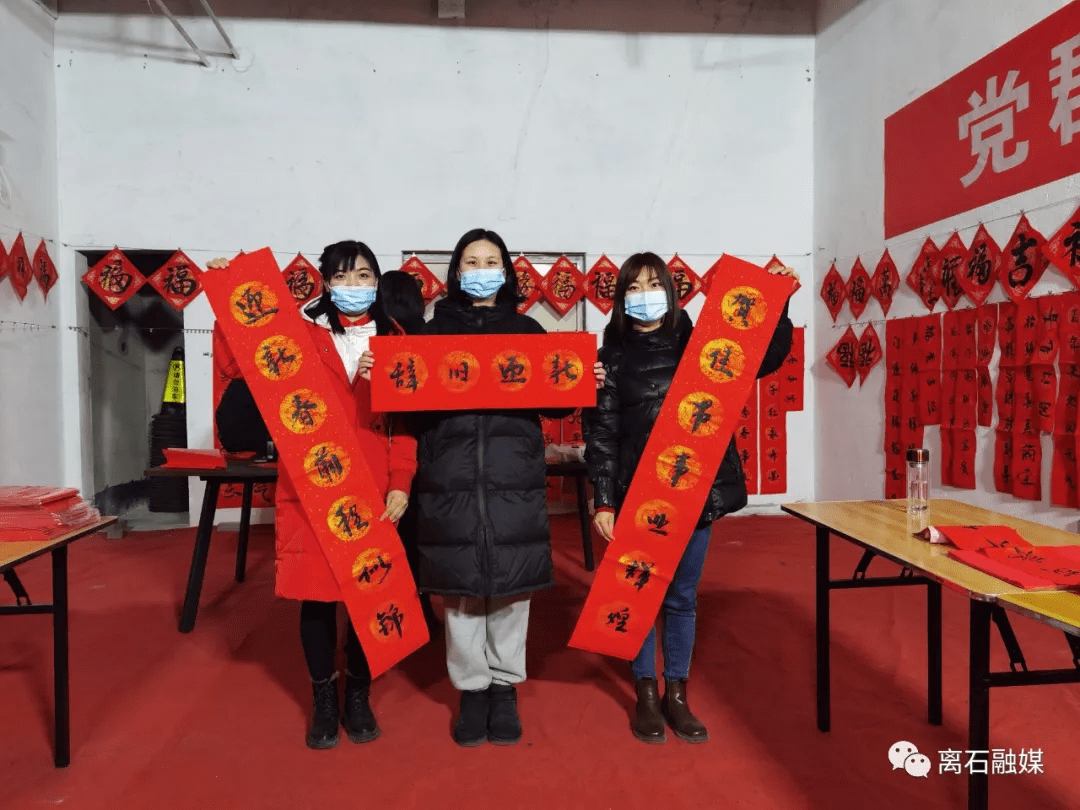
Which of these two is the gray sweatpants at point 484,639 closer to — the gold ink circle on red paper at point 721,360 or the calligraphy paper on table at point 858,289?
the gold ink circle on red paper at point 721,360

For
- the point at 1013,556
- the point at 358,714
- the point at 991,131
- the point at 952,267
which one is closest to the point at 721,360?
the point at 1013,556

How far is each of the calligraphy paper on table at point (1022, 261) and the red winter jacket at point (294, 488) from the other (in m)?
2.97

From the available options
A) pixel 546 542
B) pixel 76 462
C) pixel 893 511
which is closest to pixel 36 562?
pixel 76 462

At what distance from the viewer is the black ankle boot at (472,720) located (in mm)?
1745

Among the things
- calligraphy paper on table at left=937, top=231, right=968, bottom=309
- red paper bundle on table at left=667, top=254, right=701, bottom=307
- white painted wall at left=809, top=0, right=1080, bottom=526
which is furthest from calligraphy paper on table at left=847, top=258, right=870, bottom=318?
red paper bundle on table at left=667, top=254, right=701, bottom=307

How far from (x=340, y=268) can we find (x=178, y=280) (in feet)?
10.6

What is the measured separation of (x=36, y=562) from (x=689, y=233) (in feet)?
15.2

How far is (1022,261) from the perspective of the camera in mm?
3029

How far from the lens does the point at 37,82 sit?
13.5 ft

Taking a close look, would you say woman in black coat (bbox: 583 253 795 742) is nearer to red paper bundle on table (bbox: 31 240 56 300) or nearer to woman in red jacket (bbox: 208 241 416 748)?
woman in red jacket (bbox: 208 241 416 748)

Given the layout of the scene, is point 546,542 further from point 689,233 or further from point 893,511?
point 689,233

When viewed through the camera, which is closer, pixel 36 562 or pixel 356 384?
pixel 356 384

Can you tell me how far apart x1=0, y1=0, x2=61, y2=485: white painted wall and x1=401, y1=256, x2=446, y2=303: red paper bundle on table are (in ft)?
7.34

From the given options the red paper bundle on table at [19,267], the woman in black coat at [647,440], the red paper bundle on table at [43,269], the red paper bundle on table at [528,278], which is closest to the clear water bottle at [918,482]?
the woman in black coat at [647,440]
